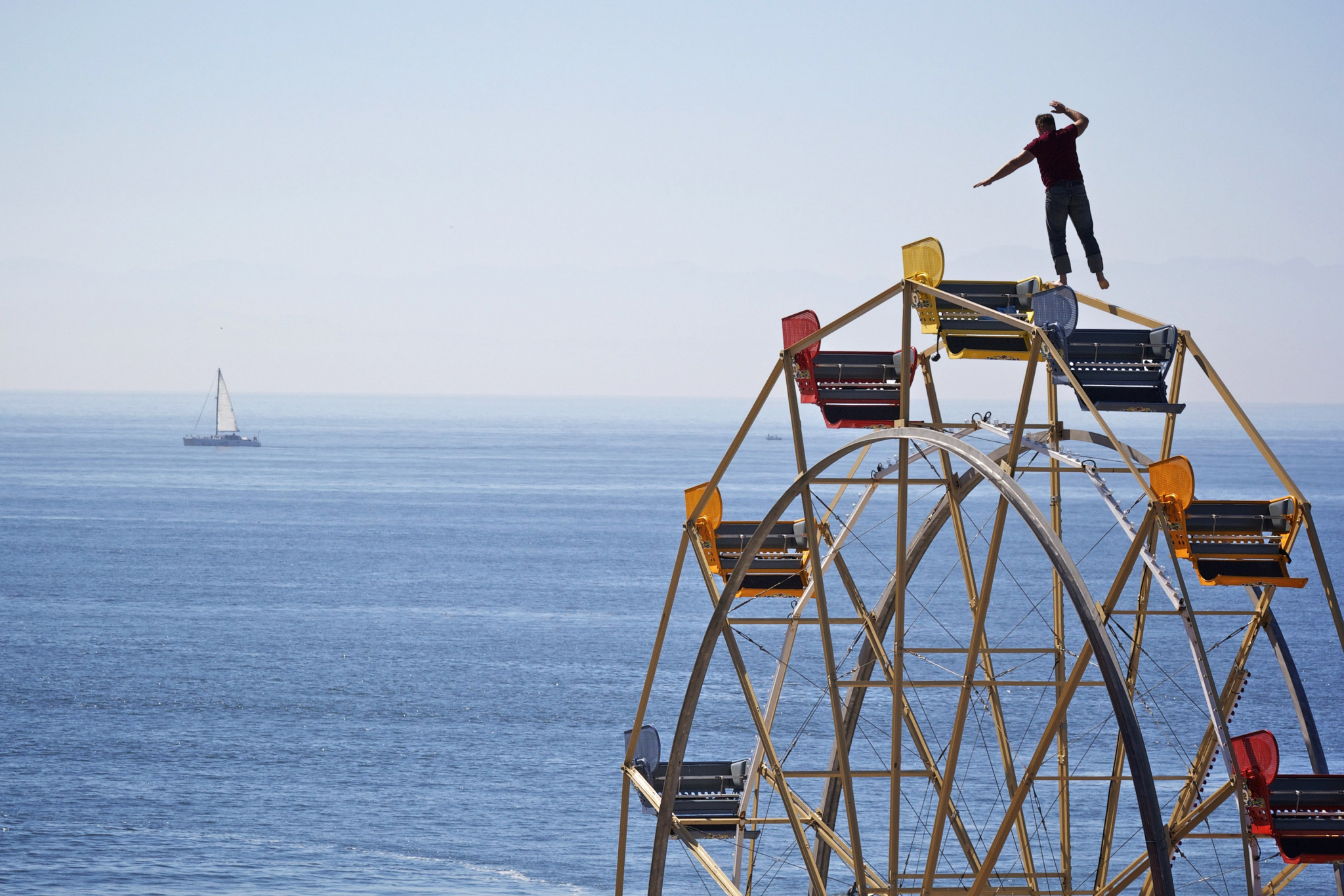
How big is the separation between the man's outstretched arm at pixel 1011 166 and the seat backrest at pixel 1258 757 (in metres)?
8.74

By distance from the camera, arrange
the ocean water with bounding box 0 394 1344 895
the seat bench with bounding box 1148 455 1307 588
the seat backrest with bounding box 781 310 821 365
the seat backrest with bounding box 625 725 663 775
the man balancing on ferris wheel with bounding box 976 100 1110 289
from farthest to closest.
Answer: the ocean water with bounding box 0 394 1344 895
the seat backrest with bounding box 625 725 663 775
the seat backrest with bounding box 781 310 821 365
the man balancing on ferris wheel with bounding box 976 100 1110 289
the seat bench with bounding box 1148 455 1307 588

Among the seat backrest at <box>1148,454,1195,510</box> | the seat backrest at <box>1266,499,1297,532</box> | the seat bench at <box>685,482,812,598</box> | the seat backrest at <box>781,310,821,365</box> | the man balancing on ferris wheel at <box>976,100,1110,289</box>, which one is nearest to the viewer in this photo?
the seat backrest at <box>1148,454,1195,510</box>

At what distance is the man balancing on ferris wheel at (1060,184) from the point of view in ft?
75.6

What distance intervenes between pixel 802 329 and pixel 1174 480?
A: 10.4 m

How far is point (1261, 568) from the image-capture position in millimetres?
19922

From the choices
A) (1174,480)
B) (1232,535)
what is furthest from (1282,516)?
(1174,480)

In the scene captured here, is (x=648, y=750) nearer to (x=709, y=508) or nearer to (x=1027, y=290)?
(x=709, y=508)

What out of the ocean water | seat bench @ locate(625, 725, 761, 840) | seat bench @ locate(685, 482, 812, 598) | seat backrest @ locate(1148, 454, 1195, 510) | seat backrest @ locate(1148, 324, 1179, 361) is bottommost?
the ocean water

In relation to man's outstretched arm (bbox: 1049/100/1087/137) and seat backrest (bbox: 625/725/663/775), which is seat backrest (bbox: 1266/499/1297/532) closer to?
man's outstretched arm (bbox: 1049/100/1087/137)

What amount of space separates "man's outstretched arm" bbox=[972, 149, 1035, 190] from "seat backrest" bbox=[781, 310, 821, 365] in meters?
5.16

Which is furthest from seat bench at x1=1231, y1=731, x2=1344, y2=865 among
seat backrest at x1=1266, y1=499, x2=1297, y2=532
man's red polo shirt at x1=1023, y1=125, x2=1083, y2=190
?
man's red polo shirt at x1=1023, y1=125, x2=1083, y2=190

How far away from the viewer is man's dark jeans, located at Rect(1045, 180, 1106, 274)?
23.2m

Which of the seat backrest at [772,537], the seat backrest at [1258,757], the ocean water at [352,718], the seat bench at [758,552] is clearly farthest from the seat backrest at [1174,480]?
the ocean water at [352,718]

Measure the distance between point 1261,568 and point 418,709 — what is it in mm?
104918
